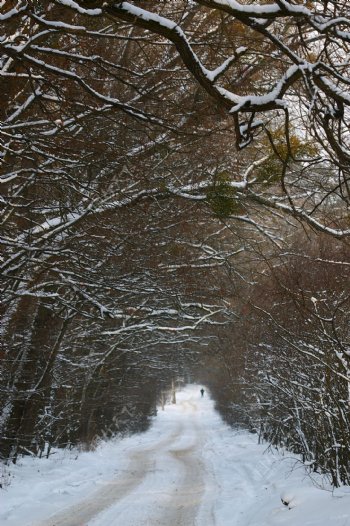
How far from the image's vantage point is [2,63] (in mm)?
5605

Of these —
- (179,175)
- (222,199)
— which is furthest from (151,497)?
(222,199)

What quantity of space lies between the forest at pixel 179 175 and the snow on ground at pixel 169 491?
0.99 meters

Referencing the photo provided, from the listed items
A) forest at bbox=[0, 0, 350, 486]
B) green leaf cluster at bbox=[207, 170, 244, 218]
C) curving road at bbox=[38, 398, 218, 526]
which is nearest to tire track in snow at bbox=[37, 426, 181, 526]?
curving road at bbox=[38, 398, 218, 526]

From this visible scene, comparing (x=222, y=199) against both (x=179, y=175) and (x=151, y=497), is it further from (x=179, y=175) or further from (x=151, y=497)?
(x=151, y=497)

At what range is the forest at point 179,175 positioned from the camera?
9.28 ft

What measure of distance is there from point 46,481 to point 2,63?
993 centimetres

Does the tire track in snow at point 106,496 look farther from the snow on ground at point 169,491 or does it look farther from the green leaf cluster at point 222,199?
the green leaf cluster at point 222,199

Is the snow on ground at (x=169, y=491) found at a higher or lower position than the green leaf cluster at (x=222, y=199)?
lower

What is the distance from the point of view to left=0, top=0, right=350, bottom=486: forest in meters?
2.83

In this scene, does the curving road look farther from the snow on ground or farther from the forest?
the forest

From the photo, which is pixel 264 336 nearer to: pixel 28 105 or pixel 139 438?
pixel 28 105

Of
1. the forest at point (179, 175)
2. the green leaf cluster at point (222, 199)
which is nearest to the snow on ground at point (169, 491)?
the forest at point (179, 175)

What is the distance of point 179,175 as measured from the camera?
9.66 metres

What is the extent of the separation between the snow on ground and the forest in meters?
0.99
